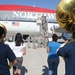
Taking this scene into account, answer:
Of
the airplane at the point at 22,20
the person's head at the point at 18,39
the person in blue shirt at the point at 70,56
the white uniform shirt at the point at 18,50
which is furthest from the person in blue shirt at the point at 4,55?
the airplane at the point at 22,20

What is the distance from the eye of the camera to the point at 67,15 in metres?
3.39

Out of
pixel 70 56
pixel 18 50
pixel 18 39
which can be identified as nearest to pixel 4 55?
pixel 70 56

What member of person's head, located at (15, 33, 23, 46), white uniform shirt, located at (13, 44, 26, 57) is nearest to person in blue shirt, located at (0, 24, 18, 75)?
person's head, located at (15, 33, 23, 46)

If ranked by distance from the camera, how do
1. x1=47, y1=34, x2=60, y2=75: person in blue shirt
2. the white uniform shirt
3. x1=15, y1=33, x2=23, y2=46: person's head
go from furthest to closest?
the white uniform shirt
x1=15, y1=33, x2=23, y2=46: person's head
x1=47, y1=34, x2=60, y2=75: person in blue shirt

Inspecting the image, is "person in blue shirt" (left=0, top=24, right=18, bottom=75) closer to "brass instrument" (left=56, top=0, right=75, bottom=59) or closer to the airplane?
"brass instrument" (left=56, top=0, right=75, bottom=59)

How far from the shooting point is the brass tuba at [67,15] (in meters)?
3.36

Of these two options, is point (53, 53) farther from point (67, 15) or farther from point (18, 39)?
Answer: point (67, 15)

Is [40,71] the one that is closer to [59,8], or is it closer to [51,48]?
[51,48]

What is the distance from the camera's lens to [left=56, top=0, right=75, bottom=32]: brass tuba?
11.0ft

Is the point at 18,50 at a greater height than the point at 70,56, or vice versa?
the point at 70,56

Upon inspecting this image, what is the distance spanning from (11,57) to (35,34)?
28965mm

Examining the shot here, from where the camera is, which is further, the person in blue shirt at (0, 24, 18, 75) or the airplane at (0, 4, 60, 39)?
the airplane at (0, 4, 60, 39)

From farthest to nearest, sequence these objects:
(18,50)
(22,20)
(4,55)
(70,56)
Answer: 1. (22,20)
2. (18,50)
3. (4,55)
4. (70,56)

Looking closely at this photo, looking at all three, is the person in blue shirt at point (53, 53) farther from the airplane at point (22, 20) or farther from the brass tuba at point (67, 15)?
the airplane at point (22, 20)
